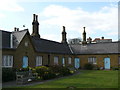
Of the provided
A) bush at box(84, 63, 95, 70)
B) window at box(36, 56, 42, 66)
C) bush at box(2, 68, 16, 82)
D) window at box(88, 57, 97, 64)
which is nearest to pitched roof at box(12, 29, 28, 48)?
window at box(36, 56, 42, 66)

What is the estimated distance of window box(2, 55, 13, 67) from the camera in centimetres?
2343

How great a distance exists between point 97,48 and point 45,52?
54.0ft

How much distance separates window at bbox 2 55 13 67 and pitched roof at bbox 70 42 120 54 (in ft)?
75.9

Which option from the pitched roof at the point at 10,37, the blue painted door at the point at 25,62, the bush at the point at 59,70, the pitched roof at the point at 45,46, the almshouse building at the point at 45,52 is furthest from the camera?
the pitched roof at the point at 45,46

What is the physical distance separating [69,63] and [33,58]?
1488 cm

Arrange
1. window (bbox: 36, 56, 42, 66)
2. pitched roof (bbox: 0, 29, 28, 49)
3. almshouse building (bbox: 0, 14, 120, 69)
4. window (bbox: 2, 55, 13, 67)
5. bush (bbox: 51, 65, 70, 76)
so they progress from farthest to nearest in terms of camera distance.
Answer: window (bbox: 36, 56, 42, 66) < almshouse building (bbox: 0, 14, 120, 69) < pitched roof (bbox: 0, 29, 28, 49) < bush (bbox: 51, 65, 70, 76) < window (bbox: 2, 55, 13, 67)

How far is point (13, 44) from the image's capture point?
25797 millimetres

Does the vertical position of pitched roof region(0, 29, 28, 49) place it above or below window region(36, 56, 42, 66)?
above

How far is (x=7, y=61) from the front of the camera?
24.0m

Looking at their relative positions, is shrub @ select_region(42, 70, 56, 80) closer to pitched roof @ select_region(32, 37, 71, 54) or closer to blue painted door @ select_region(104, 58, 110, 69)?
pitched roof @ select_region(32, 37, 71, 54)

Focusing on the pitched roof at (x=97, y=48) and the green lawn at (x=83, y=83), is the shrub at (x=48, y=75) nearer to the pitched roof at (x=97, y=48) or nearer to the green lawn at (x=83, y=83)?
the green lawn at (x=83, y=83)

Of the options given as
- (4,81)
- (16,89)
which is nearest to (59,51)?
(4,81)

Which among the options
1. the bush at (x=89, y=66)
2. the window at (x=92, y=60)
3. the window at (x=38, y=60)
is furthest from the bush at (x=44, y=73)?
the window at (x=92, y=60)

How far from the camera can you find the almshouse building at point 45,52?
83.2 feet
